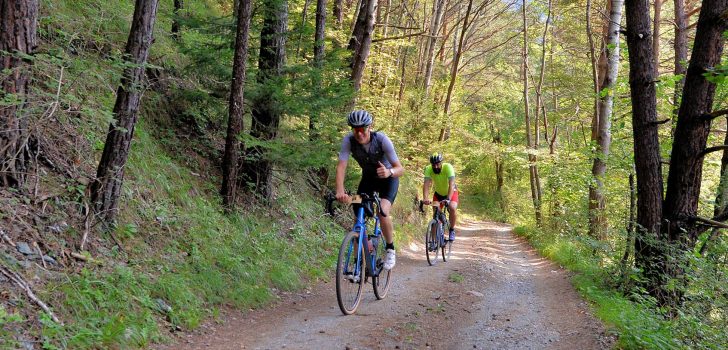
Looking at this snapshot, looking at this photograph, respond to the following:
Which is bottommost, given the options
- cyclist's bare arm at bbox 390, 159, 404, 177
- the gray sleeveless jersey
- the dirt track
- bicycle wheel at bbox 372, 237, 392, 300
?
the dirt track

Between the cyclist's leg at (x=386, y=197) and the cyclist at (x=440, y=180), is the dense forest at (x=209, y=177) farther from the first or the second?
the cyclist at (x=440, y=180)

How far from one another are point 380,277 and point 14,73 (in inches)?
190

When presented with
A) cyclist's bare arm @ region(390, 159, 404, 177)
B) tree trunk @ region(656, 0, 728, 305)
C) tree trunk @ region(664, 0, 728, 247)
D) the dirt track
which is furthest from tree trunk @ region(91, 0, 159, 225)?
tree trunk @ region(664, 0, 728, 247)

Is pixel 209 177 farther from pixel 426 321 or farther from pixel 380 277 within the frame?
pixel 426 321

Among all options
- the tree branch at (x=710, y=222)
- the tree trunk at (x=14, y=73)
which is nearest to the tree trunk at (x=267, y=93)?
the tree trunk at (x=14, y=73)

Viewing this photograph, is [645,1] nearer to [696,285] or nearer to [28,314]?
[696,285]

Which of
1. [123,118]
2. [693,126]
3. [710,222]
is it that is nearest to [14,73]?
[123,118]

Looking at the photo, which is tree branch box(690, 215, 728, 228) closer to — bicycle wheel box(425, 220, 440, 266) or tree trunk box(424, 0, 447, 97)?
bicycle wheel box(425, 220, 440, 266)

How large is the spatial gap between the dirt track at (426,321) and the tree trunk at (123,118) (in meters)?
1.81

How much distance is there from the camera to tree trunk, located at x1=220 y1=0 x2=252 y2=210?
7582mm

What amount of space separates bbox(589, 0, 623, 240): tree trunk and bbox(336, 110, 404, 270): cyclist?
7.49 m

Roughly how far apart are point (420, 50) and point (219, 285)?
20.4 meters

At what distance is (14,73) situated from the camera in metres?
4.48

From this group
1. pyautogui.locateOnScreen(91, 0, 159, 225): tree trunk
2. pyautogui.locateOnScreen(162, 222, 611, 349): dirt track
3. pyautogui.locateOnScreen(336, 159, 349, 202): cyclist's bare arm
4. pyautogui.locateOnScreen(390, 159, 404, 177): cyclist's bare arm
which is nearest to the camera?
pyautogui.locateOnScreen(162, 222, 611, 349): dirt track
